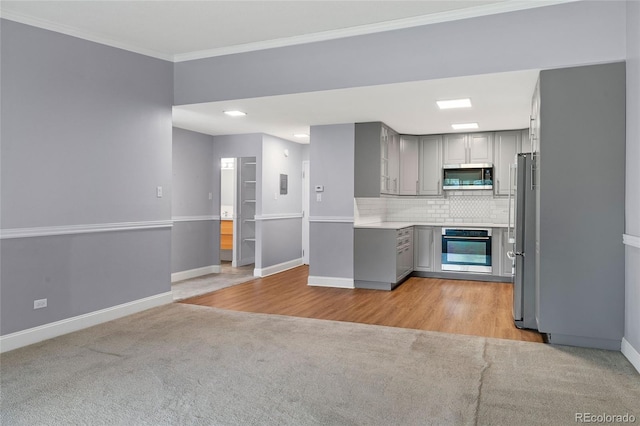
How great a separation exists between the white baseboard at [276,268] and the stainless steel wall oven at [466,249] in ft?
9.01

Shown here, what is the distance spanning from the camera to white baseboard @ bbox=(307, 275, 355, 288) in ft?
20.8

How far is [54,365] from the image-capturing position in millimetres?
3293

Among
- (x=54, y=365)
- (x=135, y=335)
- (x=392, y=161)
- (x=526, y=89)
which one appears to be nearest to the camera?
(x=54, y=365)

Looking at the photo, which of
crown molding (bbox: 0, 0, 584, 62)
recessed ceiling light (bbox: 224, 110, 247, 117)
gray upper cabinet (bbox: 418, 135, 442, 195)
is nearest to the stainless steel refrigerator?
crown molding (bbox: 0, 0, 584, 62)

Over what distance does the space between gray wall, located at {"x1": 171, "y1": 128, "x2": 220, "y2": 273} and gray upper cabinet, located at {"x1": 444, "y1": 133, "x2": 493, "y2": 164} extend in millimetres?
3941

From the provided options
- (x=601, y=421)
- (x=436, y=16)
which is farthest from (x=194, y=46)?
(x=601, y=421)

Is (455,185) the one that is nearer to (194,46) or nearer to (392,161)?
(392,161)

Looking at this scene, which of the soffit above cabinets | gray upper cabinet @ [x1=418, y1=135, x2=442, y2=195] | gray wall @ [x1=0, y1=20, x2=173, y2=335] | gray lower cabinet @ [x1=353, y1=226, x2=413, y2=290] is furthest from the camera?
gray upper cabinet @ [x1=418, y1=135, x2=442, y2=195]

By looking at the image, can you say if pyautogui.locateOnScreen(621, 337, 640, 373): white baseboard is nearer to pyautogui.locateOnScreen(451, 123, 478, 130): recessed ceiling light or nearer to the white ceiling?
the white ceiling

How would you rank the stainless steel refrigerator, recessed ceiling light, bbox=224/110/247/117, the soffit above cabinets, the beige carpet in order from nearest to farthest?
the beige carpet < the stainless steel refrigerator < the soffit above cabinets < recessed ceiling light, bbox=224/110/247/117

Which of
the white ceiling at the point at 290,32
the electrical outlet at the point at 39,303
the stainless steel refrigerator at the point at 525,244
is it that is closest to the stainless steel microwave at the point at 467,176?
the white ceiling at the point at 290,32

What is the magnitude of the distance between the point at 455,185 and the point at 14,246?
5963 millimetres

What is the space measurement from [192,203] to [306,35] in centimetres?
368

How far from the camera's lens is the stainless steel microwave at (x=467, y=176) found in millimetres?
7103
